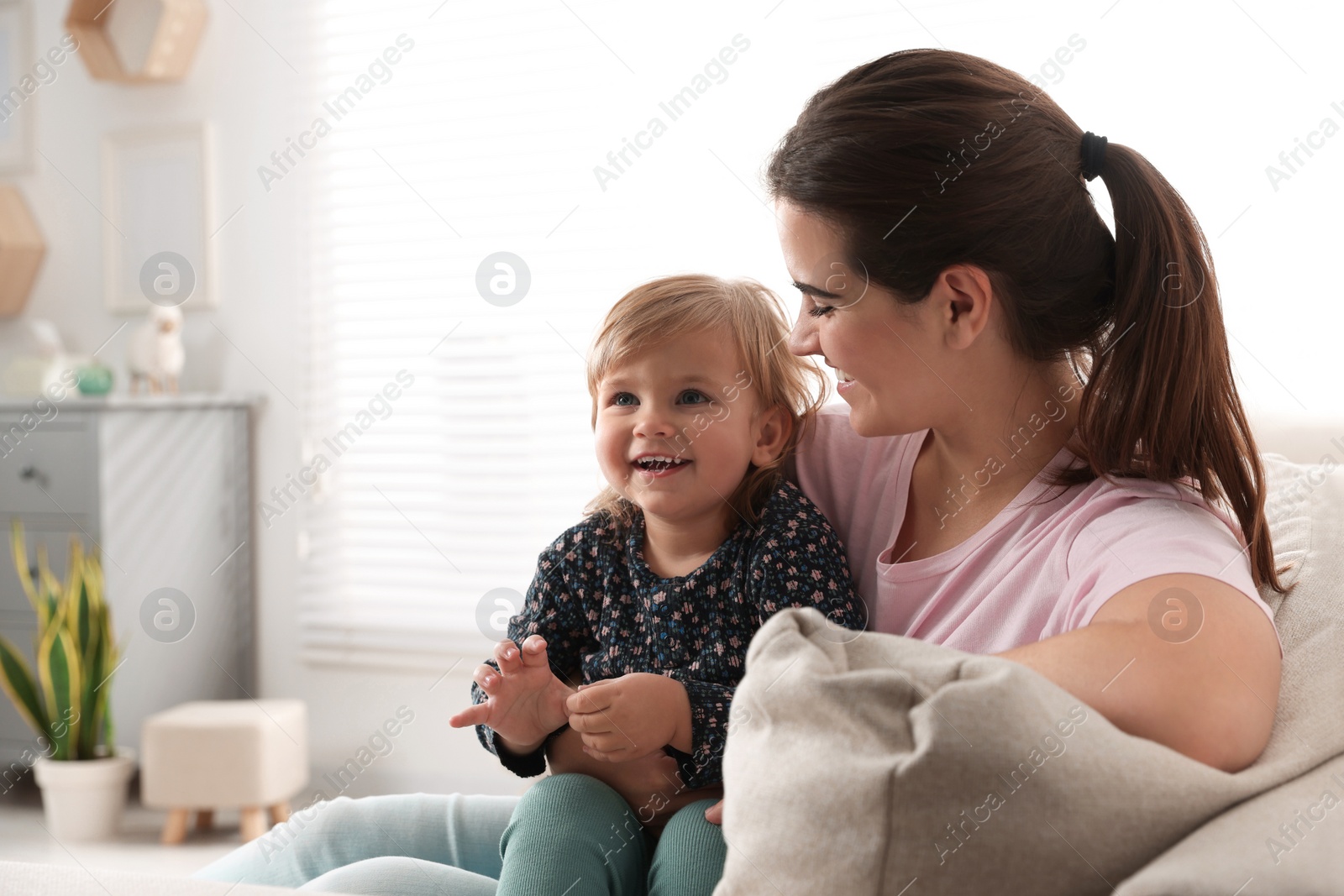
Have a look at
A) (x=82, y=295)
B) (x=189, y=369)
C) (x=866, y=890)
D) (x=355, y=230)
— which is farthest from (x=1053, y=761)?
(x=82, y=295)

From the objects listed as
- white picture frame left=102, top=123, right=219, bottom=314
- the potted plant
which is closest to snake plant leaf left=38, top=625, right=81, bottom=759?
the potted plant

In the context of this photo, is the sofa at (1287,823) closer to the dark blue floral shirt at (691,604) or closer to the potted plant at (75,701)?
the dark blue floral shirt at (691,604)

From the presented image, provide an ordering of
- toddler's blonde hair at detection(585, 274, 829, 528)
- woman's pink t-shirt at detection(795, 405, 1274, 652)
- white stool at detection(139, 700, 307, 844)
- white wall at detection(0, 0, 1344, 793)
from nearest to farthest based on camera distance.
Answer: woman's pink t-shirt at detection(795, 405, 1274, 652) < toddler's blonde hair at detection(585, 274, 829, 528) < white wall at detection(0, 0, 1344, 793) < white stool at detection(139, 700, 307, 844)

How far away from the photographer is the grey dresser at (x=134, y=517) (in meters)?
3.18

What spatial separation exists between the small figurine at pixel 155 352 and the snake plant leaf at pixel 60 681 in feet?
2.80

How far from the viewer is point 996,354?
3.89 ft

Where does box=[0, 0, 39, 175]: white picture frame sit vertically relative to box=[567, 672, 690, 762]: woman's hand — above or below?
above

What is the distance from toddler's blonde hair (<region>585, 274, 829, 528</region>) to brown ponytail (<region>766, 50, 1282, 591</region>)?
17 cm

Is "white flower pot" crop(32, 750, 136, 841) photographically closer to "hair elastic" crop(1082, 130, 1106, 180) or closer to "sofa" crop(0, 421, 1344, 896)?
"sofa" crop(0, 421, 1344, 896)

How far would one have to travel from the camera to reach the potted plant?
3.03m

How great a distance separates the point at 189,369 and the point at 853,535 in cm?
299

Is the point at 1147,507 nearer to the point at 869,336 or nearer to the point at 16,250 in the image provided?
the point at 869,336

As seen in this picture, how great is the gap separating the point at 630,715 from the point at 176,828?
8.34ft

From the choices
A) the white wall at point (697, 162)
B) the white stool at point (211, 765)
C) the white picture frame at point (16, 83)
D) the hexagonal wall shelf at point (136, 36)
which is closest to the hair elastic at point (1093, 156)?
the white wall at point (697, 162)
